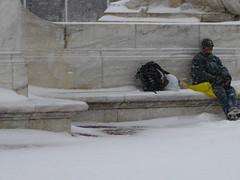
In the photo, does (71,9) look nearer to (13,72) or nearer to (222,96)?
(222,96)

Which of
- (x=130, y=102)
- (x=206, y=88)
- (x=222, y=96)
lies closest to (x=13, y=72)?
(x=130, y=102)

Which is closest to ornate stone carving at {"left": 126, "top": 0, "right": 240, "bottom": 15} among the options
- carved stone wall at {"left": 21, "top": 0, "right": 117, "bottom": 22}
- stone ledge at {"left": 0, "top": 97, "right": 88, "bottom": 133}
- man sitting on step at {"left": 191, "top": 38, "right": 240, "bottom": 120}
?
man sitting on step at {"left": 191, "top": 38, "right": 240, "bottom": 120}

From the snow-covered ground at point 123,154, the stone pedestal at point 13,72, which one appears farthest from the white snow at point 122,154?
the stone pedestal at point 13,72

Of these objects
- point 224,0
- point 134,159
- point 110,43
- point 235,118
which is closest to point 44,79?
point 110,43

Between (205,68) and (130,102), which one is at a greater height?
(205,68)

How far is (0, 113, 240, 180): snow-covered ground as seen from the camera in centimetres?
416

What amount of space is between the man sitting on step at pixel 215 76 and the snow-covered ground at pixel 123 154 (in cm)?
103

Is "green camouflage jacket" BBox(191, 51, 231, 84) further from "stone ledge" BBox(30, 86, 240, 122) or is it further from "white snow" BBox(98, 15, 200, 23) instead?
"white snow" BBox(98, 15, 200, 23)

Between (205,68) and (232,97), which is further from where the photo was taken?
(205,68)

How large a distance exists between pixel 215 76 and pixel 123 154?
3.72 metres

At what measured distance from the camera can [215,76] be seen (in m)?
8.21

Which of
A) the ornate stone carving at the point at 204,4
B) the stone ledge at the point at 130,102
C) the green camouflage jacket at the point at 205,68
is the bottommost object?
the stone ledge at the point at 130,102

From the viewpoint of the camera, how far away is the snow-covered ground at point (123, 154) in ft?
13.6

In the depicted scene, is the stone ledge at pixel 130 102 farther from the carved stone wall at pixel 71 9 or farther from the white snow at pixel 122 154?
the carved stone wall at pixel 71 9
